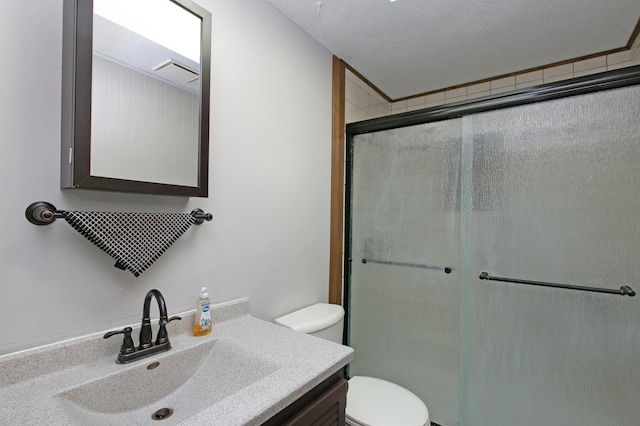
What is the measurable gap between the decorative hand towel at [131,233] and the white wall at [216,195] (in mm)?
69

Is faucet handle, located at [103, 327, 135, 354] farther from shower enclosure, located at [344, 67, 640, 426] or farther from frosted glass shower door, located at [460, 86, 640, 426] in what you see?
frosted glass shower door, located at [460, 86, 640, 426]

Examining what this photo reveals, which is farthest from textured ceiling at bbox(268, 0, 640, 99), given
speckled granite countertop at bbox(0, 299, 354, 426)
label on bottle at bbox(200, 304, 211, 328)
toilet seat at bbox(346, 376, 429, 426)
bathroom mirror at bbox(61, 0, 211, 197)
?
toilet seat at bbox(346, 376, 429, 426)

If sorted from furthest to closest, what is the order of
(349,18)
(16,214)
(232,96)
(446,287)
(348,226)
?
(348,226), (446,287), (349,18), (232,96), (16,214)

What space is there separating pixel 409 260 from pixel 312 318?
684 millimetres

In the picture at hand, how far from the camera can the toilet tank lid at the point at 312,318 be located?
1.41 meters

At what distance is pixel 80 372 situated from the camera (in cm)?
82

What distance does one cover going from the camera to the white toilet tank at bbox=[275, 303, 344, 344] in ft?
4.66

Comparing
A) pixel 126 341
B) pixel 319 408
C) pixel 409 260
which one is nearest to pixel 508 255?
pixel 409 260

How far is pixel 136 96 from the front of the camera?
3.16ft

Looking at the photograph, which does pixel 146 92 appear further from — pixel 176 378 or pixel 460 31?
pixel 460 31

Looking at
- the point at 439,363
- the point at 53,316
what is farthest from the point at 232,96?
the point at 439,363

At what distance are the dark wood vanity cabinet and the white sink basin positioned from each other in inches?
4.9

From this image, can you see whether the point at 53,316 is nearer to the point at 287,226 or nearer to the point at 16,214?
the point at 16,214

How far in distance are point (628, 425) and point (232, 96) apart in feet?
7.14
